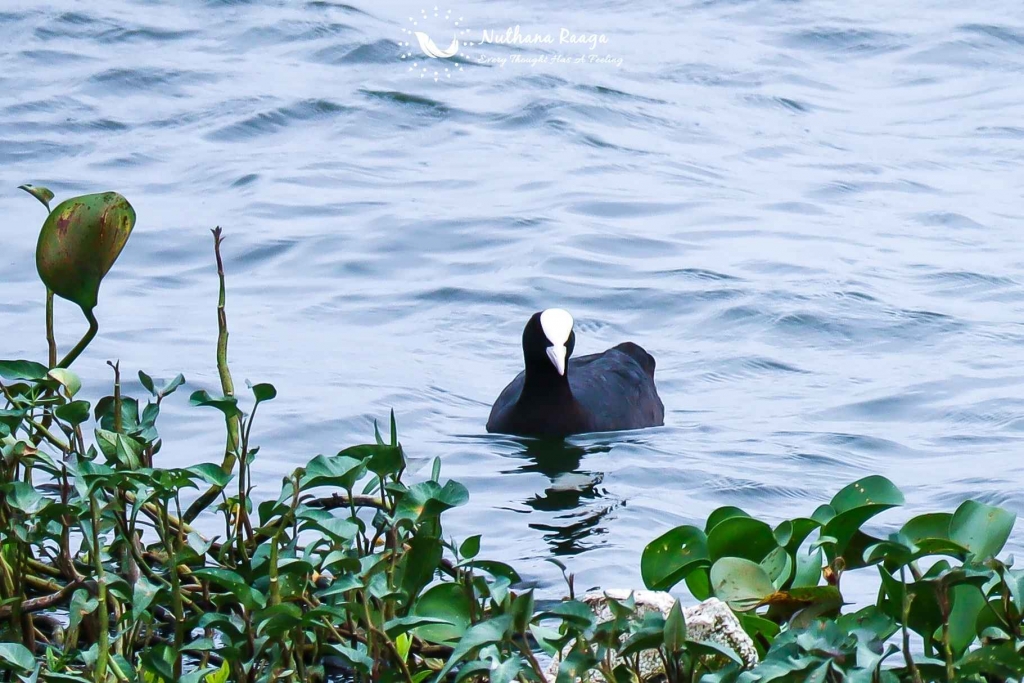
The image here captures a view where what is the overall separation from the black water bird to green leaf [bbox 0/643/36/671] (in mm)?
4658

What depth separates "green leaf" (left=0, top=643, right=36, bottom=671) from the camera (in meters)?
2.64

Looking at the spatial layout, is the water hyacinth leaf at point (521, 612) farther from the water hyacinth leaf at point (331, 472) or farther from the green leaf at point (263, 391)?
the green leaf at point (263, 391)

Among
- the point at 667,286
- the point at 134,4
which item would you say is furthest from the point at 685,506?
the point at 134,4

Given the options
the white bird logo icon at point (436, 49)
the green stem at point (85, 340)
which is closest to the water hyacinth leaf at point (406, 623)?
the green stem at point (85, 340)

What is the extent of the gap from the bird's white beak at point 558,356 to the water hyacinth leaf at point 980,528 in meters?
4.41

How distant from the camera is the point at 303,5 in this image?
15656 millimetres

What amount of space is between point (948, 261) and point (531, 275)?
2.58m

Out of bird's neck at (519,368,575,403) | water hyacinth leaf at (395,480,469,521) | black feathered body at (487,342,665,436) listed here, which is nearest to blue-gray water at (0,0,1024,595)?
black feathered body at (487,342,665,436)

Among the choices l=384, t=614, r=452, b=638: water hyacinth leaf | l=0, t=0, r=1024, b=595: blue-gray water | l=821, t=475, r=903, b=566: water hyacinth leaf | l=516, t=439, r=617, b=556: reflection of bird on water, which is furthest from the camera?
l=0, t=0, r=1024, b=595: blue-gray water

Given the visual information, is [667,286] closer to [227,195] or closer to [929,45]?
[227,195]

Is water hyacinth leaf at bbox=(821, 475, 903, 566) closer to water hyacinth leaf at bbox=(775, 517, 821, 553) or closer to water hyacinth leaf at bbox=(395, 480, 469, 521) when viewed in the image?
water hyacinth leaf at bbox=(775, 517, 821, 553)

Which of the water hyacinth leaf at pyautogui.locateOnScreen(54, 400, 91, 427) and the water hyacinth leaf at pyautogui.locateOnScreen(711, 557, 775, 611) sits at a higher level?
the water hyacinth leaf at pyautogui.locateOnScreen(54, 400, 91, 427)

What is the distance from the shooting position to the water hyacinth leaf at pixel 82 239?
3.16 meters

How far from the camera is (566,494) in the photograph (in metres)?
6.55
